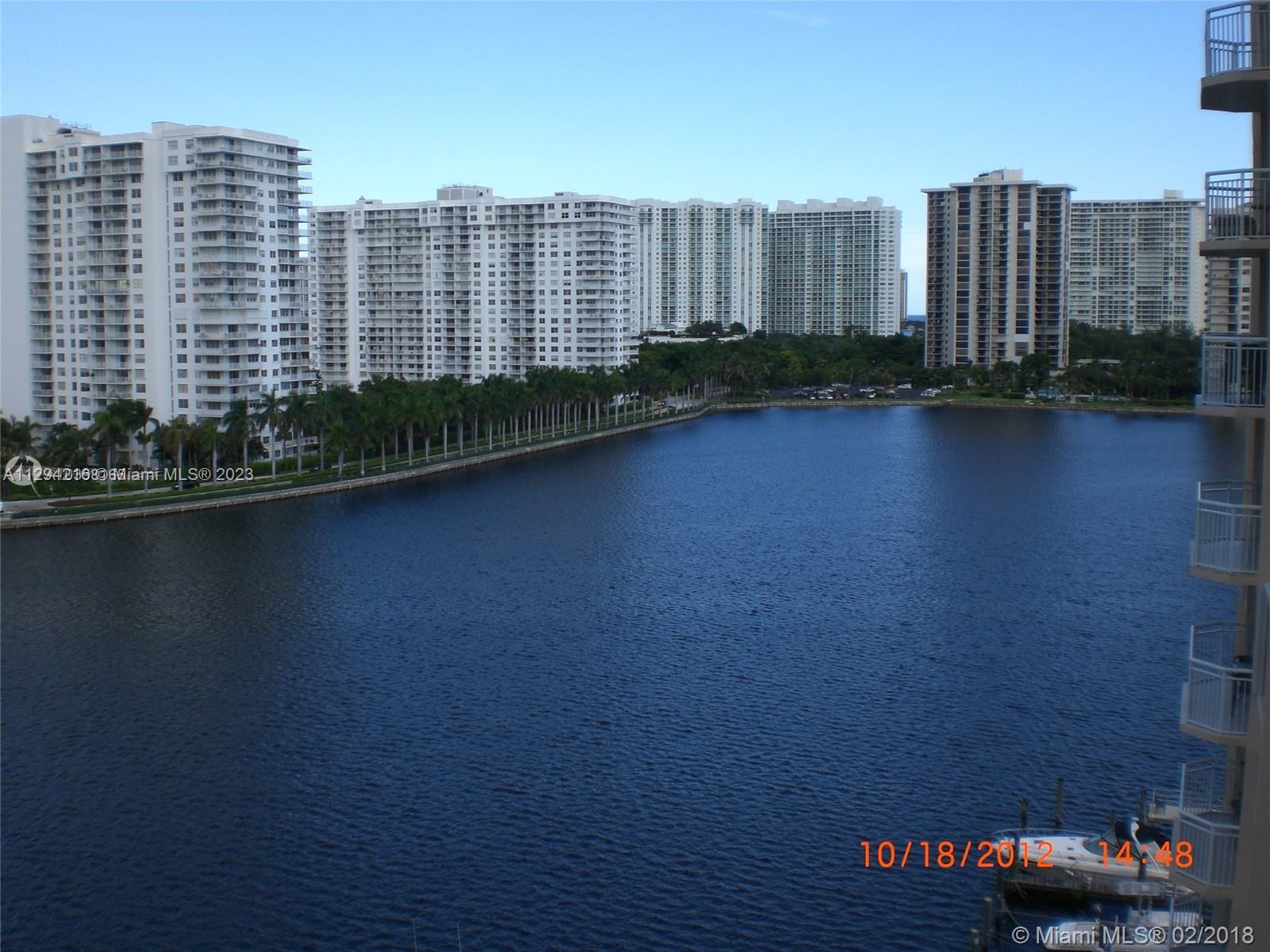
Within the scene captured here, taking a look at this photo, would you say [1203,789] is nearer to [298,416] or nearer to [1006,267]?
[298,416]

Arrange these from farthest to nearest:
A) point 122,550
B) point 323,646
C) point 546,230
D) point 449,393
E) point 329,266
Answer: point 329,266, point 546,230, point 449,393, point 122,550, point 323,646

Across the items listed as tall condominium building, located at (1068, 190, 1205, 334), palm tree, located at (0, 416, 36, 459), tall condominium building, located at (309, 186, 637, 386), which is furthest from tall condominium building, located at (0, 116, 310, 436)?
tall condominium building, located at (1068, 190, 1205, 334)

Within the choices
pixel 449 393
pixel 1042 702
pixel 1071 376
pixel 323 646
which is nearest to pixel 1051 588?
pixel 1042 702

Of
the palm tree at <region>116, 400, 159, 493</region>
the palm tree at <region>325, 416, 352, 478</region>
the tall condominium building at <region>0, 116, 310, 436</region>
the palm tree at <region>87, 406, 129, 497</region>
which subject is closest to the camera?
the palm tree at <region>87, 406, 129, 497</region>

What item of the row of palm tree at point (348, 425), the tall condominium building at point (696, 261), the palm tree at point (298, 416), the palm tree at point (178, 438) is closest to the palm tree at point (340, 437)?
the row of palm tree at point (348, 425)

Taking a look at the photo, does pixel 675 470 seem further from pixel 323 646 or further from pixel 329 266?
pixel 329 266

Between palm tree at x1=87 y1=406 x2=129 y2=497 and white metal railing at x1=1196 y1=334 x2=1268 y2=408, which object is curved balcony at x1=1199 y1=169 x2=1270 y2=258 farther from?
palm tree at x1=87 y1=406 x2=129 y2=497
